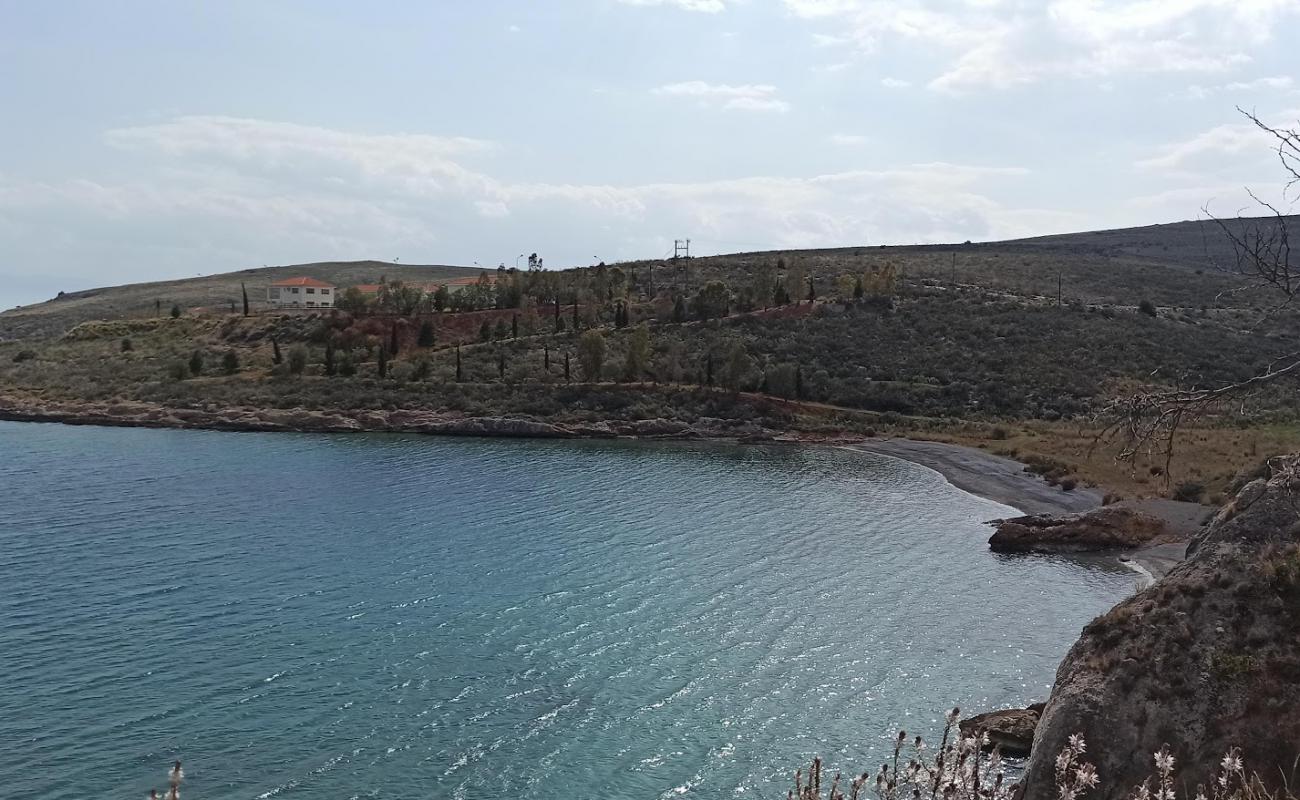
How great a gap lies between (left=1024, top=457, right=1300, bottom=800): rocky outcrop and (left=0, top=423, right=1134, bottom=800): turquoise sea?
649 cm

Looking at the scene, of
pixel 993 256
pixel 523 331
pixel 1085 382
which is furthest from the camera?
pixel 993 256

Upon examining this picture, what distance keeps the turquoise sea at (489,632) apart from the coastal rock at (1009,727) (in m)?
1.05

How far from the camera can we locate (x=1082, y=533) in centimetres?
3900

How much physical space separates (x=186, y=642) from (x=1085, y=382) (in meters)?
71.1

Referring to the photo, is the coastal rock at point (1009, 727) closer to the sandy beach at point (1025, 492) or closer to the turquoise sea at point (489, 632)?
the turquoise sea at point (489, 632)

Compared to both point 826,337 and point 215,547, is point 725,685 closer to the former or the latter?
point 215,547

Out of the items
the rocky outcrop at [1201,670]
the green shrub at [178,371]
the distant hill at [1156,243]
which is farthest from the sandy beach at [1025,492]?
the distant hill at [1156,243]

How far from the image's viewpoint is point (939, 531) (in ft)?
136

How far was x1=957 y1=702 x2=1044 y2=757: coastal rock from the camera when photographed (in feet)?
63.5

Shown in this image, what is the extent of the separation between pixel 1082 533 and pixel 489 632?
82.9ft

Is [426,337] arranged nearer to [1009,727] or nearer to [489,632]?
[489,632]

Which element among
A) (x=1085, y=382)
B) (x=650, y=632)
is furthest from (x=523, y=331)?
(x=650, y=632)

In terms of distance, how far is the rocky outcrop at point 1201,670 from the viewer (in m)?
12.2

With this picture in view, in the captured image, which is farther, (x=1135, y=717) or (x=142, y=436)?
(x=142, y=436)
